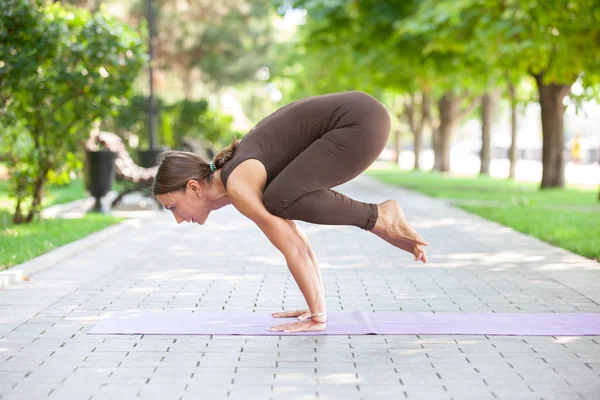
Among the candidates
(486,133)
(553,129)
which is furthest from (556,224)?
(486,133)

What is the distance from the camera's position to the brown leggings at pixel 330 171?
221 inches

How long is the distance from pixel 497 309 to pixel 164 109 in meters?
31.5

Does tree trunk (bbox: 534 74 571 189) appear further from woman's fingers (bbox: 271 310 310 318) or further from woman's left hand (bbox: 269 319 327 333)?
woman's left hand (bbox: 269 319 327 333)

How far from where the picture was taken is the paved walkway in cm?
476

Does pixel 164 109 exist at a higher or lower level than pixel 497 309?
higher

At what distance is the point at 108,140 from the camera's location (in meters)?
17.1

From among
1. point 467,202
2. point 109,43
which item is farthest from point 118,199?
point 467,202

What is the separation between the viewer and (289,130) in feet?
18.9

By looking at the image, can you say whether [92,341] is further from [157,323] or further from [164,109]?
[164,109]

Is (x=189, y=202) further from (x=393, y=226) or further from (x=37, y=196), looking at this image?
(x=37, y=196)

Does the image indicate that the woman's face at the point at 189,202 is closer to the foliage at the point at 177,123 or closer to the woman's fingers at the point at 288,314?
the woman's fingers at the point at 288,314

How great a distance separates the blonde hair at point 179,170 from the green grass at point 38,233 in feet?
11.0

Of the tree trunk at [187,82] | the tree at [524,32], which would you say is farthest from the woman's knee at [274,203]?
the tree trunk at [187,82]

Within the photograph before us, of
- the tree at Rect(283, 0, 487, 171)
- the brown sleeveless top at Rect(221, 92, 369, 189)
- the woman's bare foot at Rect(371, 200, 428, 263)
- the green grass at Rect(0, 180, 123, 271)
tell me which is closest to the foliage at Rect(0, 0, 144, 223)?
the green grass at Rect(0, 180, 123, 271)
